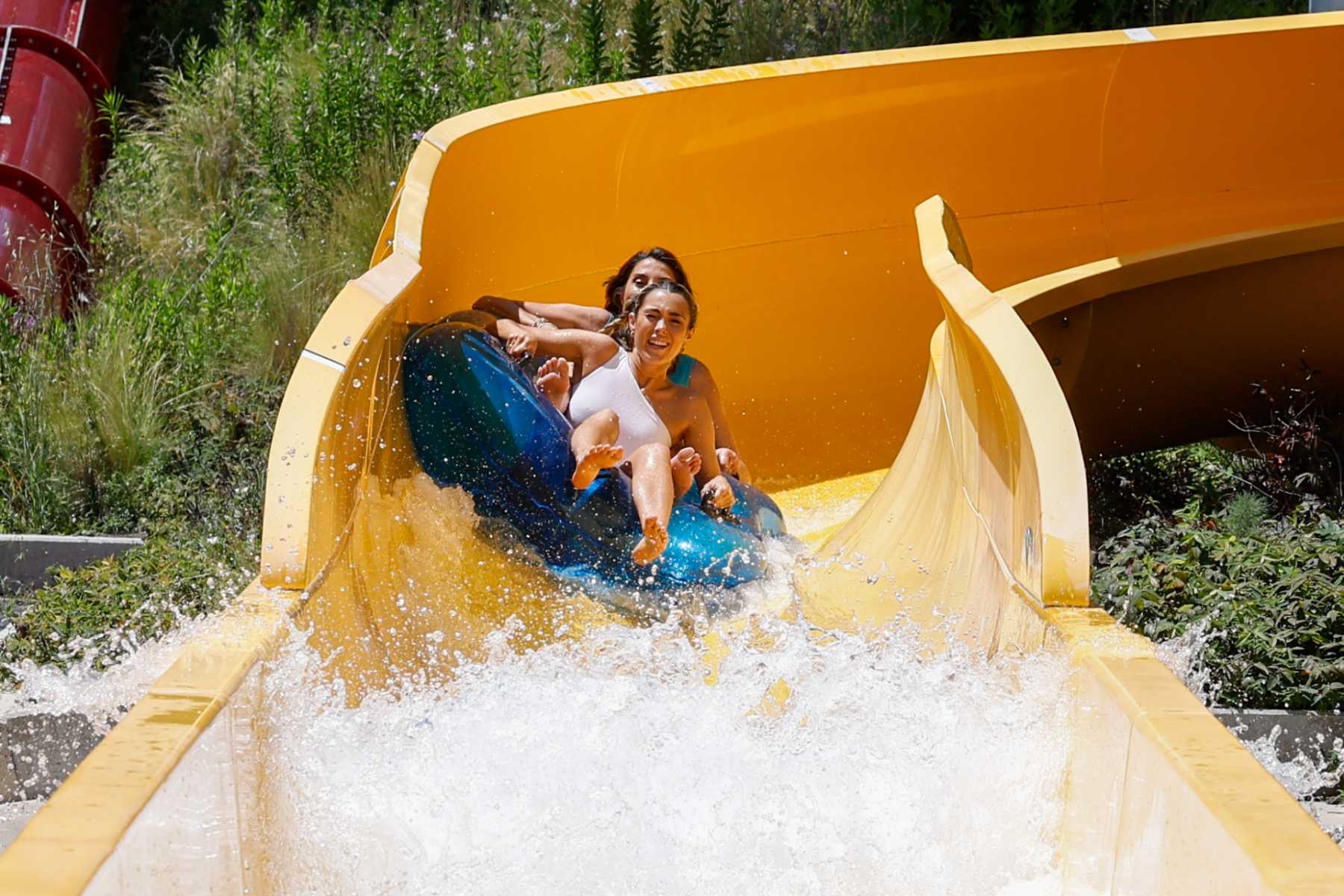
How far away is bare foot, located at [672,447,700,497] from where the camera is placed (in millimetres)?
3277

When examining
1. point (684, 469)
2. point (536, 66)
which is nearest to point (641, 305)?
point (684, 469)

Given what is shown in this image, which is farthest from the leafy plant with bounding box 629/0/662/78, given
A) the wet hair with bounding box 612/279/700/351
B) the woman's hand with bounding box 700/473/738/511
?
the woman's hand with bounding box 700/473/738/511

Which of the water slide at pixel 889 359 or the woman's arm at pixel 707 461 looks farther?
the woman's arm at pixel 707 461

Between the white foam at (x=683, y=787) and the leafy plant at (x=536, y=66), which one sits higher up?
the leafy plant at (x=536, y=66)

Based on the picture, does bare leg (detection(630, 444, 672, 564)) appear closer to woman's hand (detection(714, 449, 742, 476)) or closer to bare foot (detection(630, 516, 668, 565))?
bare foot (detection(630, 516, 668, 565))

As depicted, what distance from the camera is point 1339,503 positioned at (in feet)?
11.8

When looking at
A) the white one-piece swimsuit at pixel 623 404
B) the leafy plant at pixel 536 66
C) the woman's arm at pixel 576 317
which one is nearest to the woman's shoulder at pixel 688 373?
the white one-piece swimsuit at pixel 623 404

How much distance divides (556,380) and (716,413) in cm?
45

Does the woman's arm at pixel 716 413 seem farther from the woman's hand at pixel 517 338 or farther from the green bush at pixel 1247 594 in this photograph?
the green bush at pixel 1247 594

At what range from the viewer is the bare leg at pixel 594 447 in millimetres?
3012

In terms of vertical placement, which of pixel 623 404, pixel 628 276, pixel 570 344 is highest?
pixel 628 276

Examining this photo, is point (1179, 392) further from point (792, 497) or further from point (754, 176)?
point (754, 176)

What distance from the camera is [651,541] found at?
119 inches

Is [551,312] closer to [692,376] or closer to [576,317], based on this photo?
[576,317]
